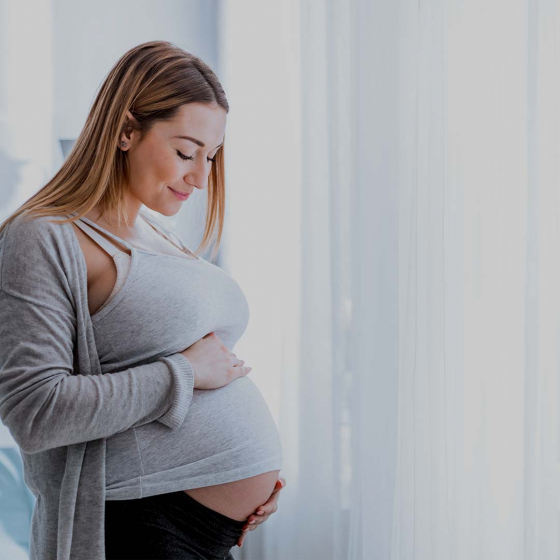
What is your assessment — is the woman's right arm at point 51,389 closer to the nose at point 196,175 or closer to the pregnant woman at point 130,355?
the pregnant woman at point 130,355

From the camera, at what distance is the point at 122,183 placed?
0.95m

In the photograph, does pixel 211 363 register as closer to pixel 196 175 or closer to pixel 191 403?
pixel 191 403

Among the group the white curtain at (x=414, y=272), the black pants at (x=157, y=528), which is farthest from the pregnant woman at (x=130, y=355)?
the white curtain at (x=414, y=272)

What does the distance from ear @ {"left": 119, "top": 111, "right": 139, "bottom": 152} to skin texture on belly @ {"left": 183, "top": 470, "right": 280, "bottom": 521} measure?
502 mm

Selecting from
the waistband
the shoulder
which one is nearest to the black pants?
the waistband

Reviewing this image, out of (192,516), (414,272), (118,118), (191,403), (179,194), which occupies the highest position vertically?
(118,118)

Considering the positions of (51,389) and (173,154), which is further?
(173,154)

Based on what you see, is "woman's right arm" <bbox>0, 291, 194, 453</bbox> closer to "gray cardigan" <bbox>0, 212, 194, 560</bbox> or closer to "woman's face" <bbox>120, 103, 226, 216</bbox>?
"gray cardigan" <bbox>0, 212, 194, 560</bbox>

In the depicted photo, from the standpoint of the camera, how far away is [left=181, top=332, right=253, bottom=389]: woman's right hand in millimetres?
881

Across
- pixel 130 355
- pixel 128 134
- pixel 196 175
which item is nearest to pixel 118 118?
pixel 128 134

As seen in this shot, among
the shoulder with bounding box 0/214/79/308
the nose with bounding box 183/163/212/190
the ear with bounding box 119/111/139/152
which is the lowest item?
the shoulder with bounding box 0/214/79/308

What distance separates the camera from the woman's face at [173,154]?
3.04 ft

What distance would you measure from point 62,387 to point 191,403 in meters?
0.19

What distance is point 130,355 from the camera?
0.86m
